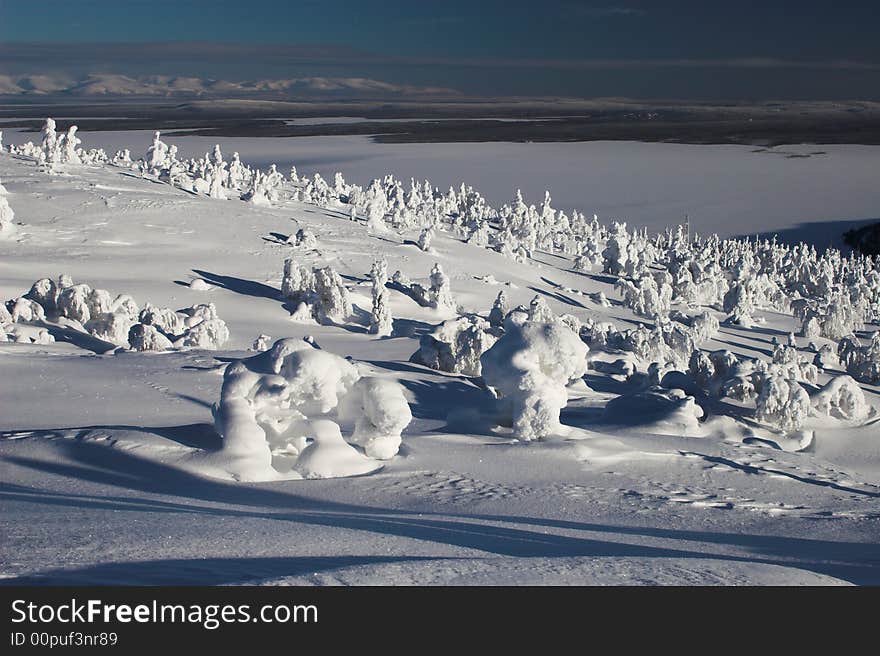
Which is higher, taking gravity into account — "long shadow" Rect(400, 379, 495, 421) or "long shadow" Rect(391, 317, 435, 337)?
"long shadow" Rect(400, 379, 495, 421)

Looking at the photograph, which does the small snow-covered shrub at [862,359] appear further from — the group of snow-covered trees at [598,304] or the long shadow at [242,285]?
the long shadow at [242,285]

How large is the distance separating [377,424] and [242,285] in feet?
62.9

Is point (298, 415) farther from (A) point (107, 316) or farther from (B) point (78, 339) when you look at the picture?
(A) point (107, 316)

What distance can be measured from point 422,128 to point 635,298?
152 metres

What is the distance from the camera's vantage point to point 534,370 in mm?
11992

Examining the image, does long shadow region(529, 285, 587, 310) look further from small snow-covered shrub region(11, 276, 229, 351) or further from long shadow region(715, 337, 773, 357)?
small snow-covered shrub region(11, 276, 229, 351)

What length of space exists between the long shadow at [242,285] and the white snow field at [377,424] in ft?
0.40

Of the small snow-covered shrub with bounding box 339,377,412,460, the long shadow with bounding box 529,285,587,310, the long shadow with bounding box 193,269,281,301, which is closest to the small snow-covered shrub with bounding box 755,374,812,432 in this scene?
the small snow-covered shrub with bounding box 339,377,412,460

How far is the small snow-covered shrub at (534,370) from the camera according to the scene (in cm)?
1170

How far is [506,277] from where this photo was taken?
35906 mm

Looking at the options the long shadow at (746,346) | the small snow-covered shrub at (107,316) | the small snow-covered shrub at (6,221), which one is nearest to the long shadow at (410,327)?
the small snow-covered shrub at (107,316)

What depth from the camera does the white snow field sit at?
6445 mm

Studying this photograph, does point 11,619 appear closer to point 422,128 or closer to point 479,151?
point 479,151

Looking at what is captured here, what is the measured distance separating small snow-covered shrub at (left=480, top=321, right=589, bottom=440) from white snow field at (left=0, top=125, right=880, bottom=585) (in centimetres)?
4
